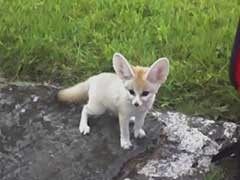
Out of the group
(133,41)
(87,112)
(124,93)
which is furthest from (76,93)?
(133,41)

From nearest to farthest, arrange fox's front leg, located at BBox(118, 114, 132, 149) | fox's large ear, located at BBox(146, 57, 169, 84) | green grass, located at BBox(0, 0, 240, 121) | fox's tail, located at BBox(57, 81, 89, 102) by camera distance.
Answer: fox's large ear, located at BBox(146, 57, 169, 84), fox's front leg, located at BBox(118, 114, 132, 149), fox's tail, located at BBox(57, 81, 89, 102), green grass, located at BBox(0, 0, 240, 121)

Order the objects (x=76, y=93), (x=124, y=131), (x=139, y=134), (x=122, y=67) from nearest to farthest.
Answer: (x=122, y=67)
(x=124, y=131)
(x=139, y=134)
(x=76, y=93)

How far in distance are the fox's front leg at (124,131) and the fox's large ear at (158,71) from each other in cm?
24

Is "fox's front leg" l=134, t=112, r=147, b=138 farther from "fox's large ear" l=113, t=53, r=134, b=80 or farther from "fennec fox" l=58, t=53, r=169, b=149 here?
"fox's large ear" l=113, t=53, r=134, b=80

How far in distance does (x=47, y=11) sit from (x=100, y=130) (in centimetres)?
145

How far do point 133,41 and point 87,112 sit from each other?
3.20 feet

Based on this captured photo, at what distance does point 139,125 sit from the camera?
3459mm

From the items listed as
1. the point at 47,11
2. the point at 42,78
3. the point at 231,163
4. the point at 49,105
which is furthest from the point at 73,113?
the point at 47,11

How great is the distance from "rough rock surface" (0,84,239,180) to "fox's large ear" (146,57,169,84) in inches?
17.4

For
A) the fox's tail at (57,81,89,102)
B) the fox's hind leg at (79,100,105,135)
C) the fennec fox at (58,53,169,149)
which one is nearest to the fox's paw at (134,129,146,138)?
the fennec fox at (58,53,169,149)

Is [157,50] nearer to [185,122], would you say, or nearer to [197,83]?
[197,83]

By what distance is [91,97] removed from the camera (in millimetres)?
3514

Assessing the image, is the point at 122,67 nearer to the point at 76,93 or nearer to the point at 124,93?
the point at 124,93

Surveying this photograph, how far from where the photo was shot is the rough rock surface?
3.41 meters
